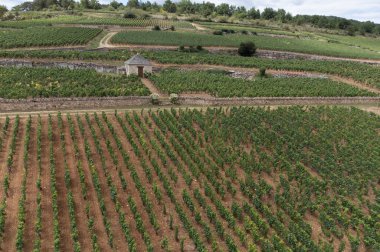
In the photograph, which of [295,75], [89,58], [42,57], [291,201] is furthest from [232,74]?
[291,201]

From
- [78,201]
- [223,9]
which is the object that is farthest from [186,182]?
[223,9]

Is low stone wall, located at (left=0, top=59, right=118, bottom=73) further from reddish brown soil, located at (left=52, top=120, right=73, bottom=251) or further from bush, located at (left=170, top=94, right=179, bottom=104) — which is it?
reddish brown soil, located at (left=52, top=120, right=73, bottom=251)

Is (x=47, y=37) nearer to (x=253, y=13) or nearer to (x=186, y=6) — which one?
(x=186, y=6)

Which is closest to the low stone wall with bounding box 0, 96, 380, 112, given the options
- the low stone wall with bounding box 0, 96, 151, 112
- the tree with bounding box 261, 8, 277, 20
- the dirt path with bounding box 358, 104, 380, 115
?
the low stone wall with bounding box 0, 96, 151, 112

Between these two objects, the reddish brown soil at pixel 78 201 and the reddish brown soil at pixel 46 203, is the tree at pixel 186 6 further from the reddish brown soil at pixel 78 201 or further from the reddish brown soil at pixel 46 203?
the reddish brown soil at pixel 46 203

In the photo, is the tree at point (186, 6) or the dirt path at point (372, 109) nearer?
the dirt path at point (372, 109)

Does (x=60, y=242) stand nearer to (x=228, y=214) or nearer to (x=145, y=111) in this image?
(x=228, y=214)


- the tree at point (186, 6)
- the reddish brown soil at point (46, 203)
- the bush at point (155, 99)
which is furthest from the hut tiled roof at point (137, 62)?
the tree at point (186, 6)
